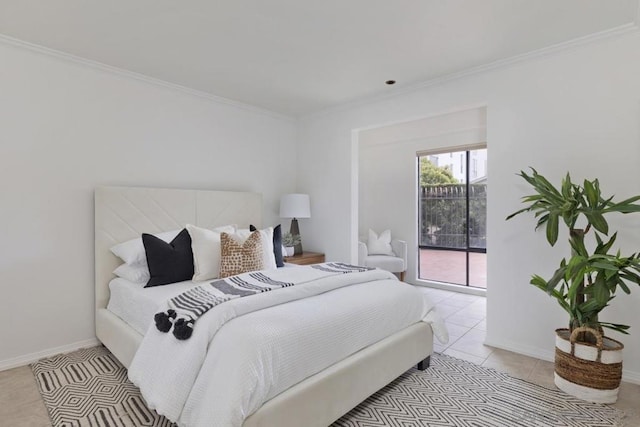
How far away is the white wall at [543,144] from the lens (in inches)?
99.4

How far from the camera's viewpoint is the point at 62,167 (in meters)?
2.90

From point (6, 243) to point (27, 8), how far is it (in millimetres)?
1669

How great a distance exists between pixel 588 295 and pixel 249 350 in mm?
2281

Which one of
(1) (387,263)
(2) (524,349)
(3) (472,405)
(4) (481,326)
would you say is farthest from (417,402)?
(1) (387,263)

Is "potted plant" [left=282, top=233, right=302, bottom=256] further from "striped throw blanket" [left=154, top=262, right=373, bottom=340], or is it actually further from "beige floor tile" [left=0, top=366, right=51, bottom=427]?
"beige floor tile" [left=0, top=366, right=51, bottom=427]

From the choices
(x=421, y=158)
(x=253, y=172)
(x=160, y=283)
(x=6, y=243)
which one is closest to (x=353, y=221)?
(x=253, y=172)

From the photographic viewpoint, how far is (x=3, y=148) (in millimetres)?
2633

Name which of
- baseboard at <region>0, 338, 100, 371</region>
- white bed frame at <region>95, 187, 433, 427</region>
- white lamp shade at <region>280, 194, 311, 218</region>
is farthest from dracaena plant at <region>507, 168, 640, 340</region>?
baseboard at <region>0, 338, 100, 371</region>

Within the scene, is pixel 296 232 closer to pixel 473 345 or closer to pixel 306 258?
pixel 306 258

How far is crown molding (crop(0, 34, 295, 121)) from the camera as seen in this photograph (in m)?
2.69

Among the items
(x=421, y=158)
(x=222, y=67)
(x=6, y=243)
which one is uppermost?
(x=222, y=67)

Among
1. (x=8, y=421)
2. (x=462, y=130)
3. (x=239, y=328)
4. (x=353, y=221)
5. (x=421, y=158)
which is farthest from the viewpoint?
(x=421, y=158)

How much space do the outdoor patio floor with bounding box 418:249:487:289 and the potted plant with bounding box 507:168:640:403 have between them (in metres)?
2.56

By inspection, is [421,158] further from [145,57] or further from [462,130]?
[145,57]
